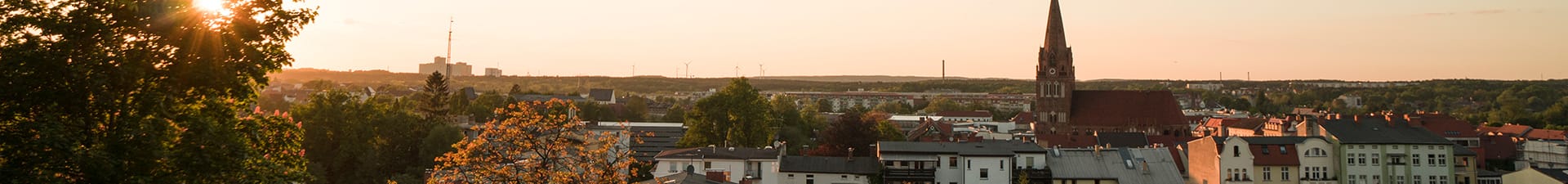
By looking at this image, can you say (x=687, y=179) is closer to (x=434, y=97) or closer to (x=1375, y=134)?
(x=1375, y=134)

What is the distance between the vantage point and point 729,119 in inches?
2591

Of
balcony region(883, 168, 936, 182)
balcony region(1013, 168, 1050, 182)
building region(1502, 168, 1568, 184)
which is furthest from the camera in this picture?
building region(1502, 168, 1568, 184)

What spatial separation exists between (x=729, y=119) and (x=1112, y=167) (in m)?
22.3

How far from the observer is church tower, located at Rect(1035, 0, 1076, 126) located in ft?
320

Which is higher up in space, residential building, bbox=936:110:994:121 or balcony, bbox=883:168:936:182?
residential building, bbox=936:110:994:121

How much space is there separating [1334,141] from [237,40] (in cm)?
4877

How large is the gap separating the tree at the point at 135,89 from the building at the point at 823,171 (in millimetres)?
31302

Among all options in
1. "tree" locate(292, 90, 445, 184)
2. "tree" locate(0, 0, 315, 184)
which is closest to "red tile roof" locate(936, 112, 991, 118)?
"tree" locate(292, 90, 445, 184)

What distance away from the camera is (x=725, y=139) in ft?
217

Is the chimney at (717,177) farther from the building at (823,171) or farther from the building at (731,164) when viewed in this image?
the building at (823,171)

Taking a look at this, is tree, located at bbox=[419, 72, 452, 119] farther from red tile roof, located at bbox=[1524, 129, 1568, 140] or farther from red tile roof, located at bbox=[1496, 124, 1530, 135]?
red tile roof, located at bbox=[1496, 124, 1530, 135]

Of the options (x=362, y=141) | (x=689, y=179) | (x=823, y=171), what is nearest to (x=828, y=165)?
(x=823, y=171)

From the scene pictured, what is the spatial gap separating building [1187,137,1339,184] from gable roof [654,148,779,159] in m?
18.8

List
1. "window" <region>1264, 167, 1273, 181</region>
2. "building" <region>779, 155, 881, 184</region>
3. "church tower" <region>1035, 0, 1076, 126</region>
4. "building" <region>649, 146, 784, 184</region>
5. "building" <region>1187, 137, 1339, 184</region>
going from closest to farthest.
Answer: "building" <region>779, 155, 881, 184</region>
"building" <region>649, 146, 784, 184</region>
"building" <region>1187, 137, 1339, 184</region>
"window" <region>1264, 167, 1273, 181</region>
"church tower" <region>1035, 0, 1076, 126</region>
